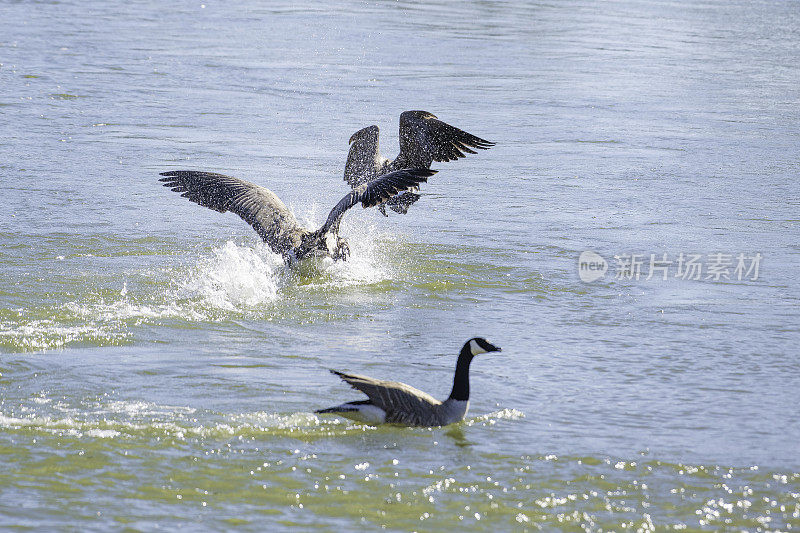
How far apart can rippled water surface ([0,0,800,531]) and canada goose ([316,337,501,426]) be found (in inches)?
3.6

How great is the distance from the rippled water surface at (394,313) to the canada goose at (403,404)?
3.6 inches

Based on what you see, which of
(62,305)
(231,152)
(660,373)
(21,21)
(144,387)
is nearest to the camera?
(144,387)

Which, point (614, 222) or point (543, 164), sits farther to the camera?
point (543, 164)

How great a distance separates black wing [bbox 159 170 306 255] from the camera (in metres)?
9.71

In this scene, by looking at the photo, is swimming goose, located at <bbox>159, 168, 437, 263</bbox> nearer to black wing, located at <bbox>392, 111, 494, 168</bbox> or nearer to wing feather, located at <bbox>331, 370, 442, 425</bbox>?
black wing, located at <bbox>392, 111, 494, 168</bbox>

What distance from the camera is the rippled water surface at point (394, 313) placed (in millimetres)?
5473

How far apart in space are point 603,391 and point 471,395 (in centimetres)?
79

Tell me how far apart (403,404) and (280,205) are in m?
4.22

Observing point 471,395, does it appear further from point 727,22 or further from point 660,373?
point 727,22

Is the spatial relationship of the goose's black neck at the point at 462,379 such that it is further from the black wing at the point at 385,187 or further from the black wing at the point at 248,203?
the black wing at the point at 248,203

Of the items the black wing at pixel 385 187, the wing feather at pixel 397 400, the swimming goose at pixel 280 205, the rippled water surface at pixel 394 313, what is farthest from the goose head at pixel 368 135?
the wing feather at pixel 397 400

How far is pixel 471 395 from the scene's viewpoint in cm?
669

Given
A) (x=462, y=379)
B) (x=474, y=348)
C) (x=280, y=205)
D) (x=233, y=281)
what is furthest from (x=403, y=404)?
(x=280, y=205)

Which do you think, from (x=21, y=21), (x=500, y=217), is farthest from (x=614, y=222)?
(x=21, y=21)
